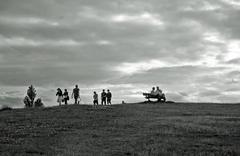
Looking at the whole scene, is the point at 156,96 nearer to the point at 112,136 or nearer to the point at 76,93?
the point at 76,93

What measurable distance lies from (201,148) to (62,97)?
33443mm

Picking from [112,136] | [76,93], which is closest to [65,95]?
[76,93]

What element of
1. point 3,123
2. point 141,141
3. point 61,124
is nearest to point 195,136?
point 141,141

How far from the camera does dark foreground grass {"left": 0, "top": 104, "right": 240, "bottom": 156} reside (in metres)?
21.7

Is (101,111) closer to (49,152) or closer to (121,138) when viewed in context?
(121,138)

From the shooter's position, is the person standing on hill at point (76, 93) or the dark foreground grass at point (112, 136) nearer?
the dark foreground grass at point (112, 136)

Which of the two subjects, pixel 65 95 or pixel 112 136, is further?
pixel 65 95

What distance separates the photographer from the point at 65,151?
21.3 metres

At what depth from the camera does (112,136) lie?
89.6ft

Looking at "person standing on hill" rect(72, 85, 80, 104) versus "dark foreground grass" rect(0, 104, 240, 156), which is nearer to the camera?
"dark foreground grass" rect(0, 104, 240, 156)

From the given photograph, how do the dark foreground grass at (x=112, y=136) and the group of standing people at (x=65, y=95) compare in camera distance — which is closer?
the dark foreground grass at (x=112, y=136)

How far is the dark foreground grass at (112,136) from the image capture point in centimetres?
2172

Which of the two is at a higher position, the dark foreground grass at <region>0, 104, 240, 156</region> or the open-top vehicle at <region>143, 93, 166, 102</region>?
the open-top vehicle at <region>143, 93, 166, 102</region>

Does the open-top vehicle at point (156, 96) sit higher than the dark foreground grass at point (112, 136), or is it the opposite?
the open-top vehicle at point (156, 96)
